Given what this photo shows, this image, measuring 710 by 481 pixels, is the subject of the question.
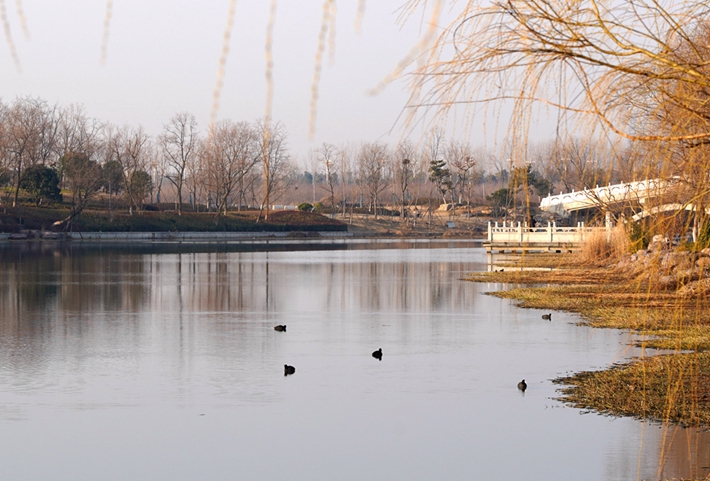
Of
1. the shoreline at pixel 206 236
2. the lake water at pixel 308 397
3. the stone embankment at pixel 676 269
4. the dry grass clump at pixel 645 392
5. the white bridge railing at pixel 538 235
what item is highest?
the stone embankment at pixel 676 269

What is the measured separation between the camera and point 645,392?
10.9 meters

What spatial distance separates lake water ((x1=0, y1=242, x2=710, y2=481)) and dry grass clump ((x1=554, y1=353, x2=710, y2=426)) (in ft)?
1.13

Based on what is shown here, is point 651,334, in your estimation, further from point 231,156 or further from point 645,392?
point 231,156

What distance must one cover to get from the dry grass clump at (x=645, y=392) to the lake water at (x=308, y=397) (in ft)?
1.13

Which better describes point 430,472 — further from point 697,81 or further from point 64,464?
point 697,81

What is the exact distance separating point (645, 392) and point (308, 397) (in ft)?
13.7

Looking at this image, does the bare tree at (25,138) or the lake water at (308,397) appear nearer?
the lake water at (308,397)

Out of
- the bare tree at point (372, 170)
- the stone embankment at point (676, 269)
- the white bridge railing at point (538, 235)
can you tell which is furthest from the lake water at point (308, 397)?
the bare tree at point (372, 170)

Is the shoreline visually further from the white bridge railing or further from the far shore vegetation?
the far shore vegetation

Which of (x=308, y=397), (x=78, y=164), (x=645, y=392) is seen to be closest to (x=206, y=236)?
(x=78, y=164)

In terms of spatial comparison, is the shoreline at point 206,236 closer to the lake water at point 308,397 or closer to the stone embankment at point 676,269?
the lake water at point 308,397

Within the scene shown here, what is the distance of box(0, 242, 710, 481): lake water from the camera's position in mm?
8898

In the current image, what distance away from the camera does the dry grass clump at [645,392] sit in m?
10.2

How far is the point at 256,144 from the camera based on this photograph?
102750mm
